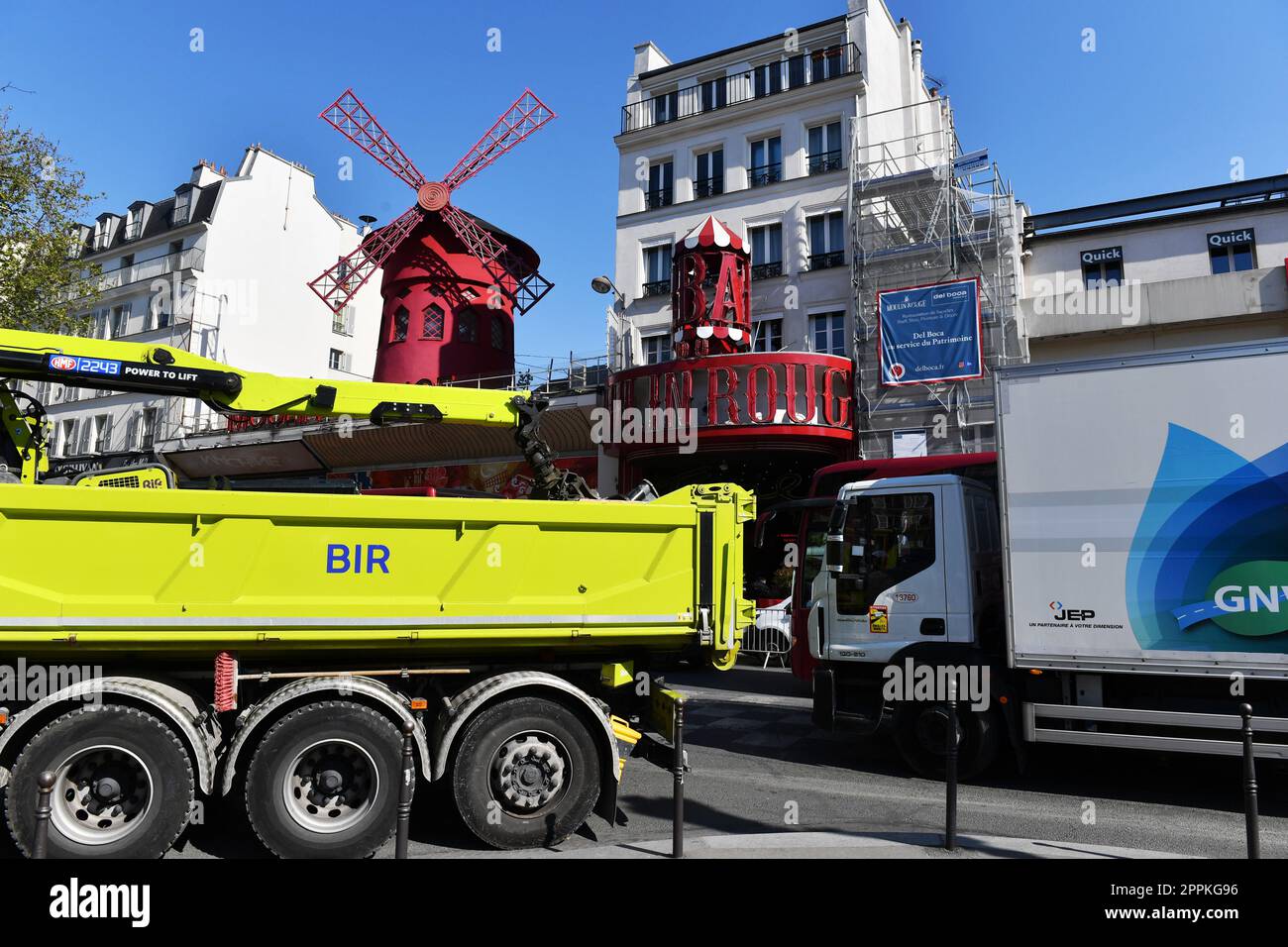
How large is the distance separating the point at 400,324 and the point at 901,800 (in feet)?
86.1

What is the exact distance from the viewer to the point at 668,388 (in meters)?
→ 20.6

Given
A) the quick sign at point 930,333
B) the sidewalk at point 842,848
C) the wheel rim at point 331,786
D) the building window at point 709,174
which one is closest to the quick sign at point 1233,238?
the quick sign at point 930,333

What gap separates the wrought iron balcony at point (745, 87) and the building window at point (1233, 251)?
33.1 feet

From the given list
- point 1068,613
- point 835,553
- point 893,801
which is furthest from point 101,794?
point 1068,613

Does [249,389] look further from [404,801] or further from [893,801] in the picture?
[893,801]

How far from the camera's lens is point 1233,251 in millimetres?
20141

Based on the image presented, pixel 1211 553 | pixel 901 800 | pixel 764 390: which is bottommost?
pixel 901 800

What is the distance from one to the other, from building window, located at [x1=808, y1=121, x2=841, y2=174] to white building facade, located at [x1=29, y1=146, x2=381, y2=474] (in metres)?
23.6

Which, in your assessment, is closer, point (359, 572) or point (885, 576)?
point (359, 572)

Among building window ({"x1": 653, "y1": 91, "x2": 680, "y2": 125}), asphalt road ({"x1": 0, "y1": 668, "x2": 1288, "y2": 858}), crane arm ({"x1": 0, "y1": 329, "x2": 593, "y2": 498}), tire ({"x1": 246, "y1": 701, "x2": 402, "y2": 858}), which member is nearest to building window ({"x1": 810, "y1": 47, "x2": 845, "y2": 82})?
building window ({"x1": 653, "y1": 91, "x2": 680, "y2": 125})

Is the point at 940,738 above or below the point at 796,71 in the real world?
below

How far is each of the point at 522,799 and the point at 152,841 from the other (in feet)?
7.89

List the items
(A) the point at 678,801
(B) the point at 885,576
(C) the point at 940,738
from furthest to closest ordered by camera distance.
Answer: (B) the point at 885,576, (C) the point at 940,738, (A) the point at 678,801

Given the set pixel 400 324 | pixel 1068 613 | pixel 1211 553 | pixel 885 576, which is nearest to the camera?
pixel 1211 553
